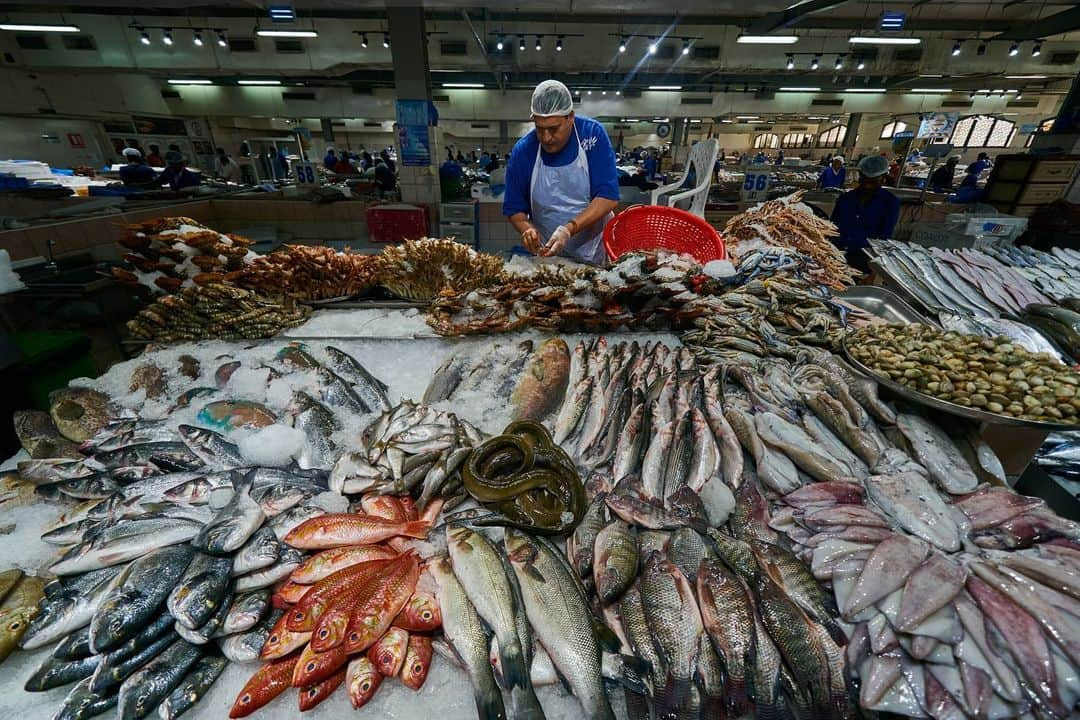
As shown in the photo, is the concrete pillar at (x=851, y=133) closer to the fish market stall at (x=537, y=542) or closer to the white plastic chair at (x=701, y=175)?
the white plastic chair at (x=701, y=175)

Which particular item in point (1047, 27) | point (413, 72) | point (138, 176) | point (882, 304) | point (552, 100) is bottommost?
point (882, 304)

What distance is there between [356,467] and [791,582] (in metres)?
1.62

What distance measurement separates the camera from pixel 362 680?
1.15m

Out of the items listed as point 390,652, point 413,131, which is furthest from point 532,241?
point 413,131

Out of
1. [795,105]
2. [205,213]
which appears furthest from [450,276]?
[795,105]

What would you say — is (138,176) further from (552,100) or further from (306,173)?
(552,100)

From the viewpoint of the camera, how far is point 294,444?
1.86 metres

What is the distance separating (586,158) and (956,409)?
3462 mm

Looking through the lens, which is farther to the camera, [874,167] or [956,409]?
[874,167]

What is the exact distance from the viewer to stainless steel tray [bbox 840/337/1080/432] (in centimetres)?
163

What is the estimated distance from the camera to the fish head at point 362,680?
1.12m

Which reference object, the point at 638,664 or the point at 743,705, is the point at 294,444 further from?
the point at 743,705

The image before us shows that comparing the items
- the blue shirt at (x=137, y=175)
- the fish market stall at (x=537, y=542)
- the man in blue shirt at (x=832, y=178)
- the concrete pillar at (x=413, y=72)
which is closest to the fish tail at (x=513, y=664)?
the fish market stall at (x=537, y=542)

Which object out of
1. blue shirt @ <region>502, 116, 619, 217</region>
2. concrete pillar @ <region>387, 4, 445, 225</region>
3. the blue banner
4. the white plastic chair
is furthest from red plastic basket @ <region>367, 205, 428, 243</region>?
the white plastic chair
